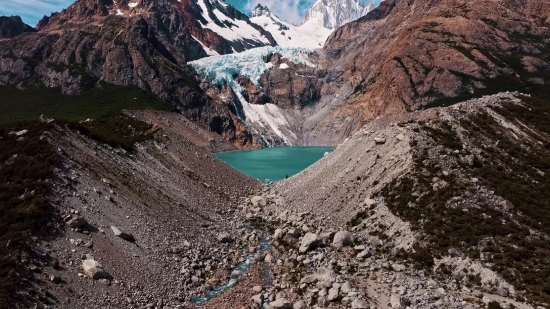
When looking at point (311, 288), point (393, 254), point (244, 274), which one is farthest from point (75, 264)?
point (393, 254)

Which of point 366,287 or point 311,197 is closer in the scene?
point 366,287

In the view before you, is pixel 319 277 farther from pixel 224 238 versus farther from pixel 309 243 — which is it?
pixel 224 238

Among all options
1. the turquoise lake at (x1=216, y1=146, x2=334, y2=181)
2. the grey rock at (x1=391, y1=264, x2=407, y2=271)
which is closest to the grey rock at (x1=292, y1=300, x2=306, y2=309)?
the grey rock at (x1=391, y1=264, x2=407, y2=271)

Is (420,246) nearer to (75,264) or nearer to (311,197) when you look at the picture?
(311,197)

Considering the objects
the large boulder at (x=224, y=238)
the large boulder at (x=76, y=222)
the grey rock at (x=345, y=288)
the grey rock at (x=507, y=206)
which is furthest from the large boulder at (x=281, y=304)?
the grey rock at (x=507, y=206)

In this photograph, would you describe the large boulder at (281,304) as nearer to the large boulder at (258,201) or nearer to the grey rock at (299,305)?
the grey rock at (299,305)

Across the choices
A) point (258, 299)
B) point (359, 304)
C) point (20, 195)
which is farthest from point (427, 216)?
point (20, 195)

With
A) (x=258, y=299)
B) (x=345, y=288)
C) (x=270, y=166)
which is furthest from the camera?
(x=270, y=166)

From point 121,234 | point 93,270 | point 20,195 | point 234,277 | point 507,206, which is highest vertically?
point 20,195
